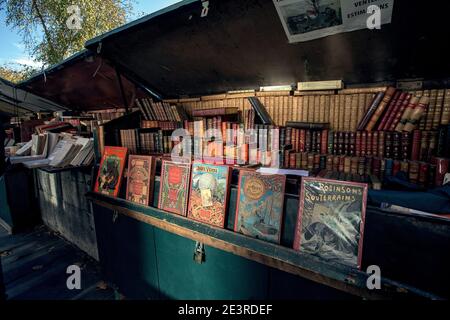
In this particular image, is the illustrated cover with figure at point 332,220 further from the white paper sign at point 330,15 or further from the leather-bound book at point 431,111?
the leather-bound book at point 431,111

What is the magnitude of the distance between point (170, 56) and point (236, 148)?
122 centimetres

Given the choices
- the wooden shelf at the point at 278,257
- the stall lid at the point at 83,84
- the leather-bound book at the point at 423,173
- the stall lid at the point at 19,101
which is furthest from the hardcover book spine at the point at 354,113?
the stall lid at the point at 19,101

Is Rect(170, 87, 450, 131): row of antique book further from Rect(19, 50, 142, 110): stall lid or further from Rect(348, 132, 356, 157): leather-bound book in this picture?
Rect(19, 50, 142, 110): stall lid

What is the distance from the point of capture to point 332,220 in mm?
1174

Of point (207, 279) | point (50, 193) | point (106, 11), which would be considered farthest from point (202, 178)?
point (106, 11)

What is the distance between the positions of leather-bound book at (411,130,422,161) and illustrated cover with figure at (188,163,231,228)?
58.7 inches

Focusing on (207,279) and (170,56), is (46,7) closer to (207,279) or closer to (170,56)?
(170,56)

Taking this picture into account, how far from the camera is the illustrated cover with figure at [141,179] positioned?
6.29 ft

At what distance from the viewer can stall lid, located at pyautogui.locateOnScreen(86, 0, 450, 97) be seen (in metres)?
1.53

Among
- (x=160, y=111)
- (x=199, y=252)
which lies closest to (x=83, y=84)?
(x=160, y=111)

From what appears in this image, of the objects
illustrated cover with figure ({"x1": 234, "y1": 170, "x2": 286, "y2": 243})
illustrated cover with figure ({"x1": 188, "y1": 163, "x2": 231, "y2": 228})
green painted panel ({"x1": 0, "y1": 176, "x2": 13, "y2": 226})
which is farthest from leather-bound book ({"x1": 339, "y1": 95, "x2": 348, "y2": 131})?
green painted panel ({"x1": 0, "y1": 176, "x2": 13, "y2": 226})

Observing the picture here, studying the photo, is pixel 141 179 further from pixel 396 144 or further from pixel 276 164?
pixel 396 144

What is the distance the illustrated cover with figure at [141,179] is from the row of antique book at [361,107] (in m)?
1.27

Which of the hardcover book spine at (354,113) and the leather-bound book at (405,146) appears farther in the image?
the hardcover book spine at (354,113)
